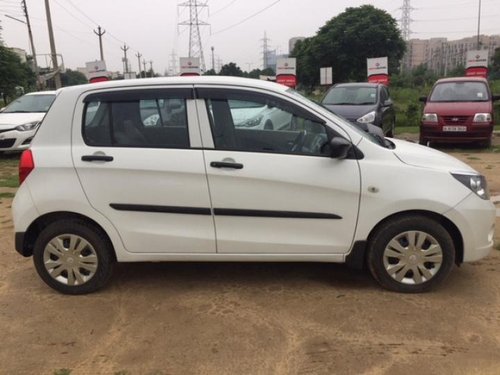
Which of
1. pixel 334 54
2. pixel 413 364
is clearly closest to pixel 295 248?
pixel 413 364

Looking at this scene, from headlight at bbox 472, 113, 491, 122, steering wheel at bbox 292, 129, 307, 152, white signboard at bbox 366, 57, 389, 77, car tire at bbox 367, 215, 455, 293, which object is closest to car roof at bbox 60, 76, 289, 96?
steering wheel at bbox 292, 129, 307, 152

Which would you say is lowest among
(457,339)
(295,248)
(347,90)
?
(457,339)

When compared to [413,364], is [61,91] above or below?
above

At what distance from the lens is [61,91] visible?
3.97 meters

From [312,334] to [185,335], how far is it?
86 cm

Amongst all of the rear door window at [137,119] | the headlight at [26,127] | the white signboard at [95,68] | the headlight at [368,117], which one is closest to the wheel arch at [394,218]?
the rear door window at [137,119]

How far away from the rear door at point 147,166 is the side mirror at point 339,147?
38.1 inches

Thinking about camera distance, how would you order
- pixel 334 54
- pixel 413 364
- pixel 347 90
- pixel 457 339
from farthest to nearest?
pixel 334 54 < pixel 347 90 < pixel 457 339 < pixel 413 364

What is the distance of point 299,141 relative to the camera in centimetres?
380

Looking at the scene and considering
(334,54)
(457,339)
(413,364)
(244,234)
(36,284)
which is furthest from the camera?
(334,54)

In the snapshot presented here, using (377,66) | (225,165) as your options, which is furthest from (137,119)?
(377,66)

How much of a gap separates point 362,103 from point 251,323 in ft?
27.3

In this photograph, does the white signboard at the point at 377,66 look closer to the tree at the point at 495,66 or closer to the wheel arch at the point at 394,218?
the wheel arch at the point at 394,218

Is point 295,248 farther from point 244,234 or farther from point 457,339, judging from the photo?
point 457,339
